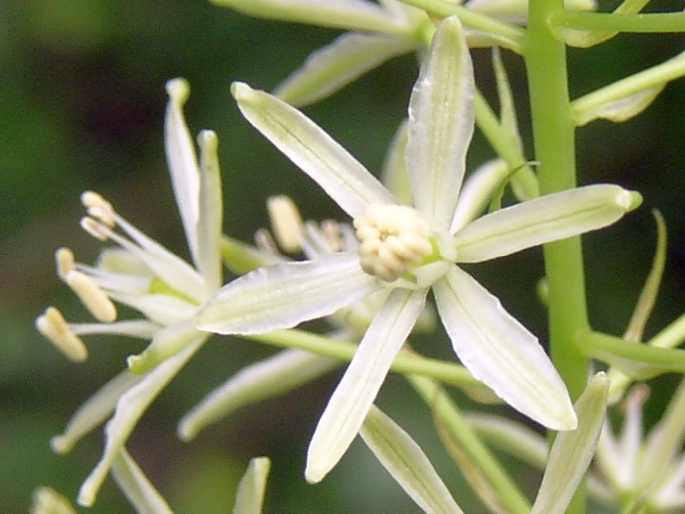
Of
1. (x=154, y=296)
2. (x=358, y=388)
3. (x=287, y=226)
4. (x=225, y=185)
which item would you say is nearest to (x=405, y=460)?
(x=358, y=388)

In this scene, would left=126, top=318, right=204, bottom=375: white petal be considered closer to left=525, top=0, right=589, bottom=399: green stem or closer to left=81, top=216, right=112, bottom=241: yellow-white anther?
left=81, top=216, right=112, bottom=241: yellow-white anther

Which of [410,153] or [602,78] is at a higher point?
[602,78]

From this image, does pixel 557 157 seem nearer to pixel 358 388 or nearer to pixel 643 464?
pixel 358 388

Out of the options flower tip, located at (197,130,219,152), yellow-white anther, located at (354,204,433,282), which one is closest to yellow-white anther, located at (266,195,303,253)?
flower tip, located at (197,130,219,152)

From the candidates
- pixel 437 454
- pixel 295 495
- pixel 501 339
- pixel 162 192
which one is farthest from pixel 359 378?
pixel 162 192

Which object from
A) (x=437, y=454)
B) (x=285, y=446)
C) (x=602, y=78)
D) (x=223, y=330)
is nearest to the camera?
(x=223, y=330)

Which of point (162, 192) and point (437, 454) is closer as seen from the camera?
point (437, 454)

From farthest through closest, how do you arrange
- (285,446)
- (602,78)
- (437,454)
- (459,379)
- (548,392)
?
(285,446)
(602,78)
(437,454)
(459,379)
(548,392)

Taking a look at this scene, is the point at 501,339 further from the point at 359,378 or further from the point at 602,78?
the point at 602,78
